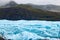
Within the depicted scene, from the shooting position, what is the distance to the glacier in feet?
4.80

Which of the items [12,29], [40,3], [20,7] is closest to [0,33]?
[12,29]

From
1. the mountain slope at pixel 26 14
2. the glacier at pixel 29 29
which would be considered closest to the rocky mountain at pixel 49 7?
the mountain slope at pixel 26 14

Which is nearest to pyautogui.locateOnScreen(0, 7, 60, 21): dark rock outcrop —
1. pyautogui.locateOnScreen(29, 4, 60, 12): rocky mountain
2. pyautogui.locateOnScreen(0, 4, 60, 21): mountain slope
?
pyautogui.locateOnScreen(0, 4, 60, 21): mountain slope

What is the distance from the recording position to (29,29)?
1.53 m

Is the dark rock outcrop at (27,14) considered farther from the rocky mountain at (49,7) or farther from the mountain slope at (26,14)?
the rocky mountain at (49,7)

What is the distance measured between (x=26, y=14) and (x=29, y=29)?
8.0 inches

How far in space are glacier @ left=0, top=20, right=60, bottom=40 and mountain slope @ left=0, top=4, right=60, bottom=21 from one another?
0.18ft

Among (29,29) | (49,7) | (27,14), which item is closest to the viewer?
(29,29)

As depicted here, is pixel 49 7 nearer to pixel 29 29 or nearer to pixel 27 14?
pixel 27 14

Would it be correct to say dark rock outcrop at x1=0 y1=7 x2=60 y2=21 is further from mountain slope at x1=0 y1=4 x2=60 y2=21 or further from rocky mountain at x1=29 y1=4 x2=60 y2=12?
rocky mountain at x1=29 y1=4 x2=60 y2=12

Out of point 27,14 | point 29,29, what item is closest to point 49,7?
point 27,14

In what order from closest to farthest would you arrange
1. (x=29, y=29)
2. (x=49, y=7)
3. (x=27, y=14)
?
(x=29, y=29)
(x=27, y=14)
(x=49, y=7)

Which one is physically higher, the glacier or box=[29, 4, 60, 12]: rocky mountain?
box=[29, 4, 60, 12]: rocky mountain

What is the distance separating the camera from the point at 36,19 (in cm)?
165
